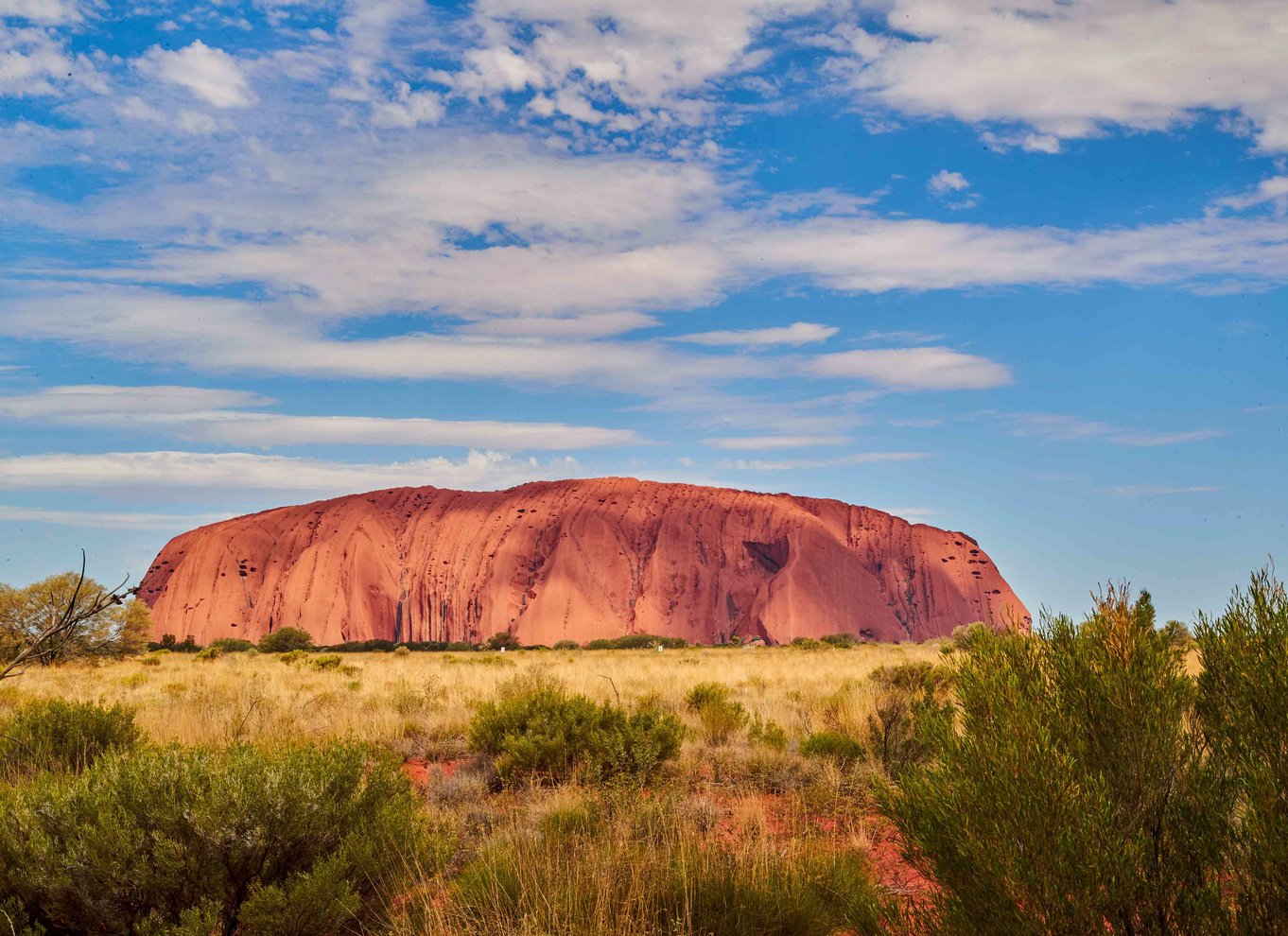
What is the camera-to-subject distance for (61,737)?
869 centimetres

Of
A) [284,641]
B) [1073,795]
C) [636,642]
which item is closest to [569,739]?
[1073,795]

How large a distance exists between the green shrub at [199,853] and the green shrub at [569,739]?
3157 millimetres

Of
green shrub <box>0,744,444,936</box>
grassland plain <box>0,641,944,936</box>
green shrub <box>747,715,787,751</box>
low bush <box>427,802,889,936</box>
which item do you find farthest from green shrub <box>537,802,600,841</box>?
green shrub <box>747,715,787,751</box>

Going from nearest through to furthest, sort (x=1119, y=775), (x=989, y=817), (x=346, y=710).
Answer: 1. (x=989, y=817)
2. (x=1119, y=775)
3. (x=346, y=710)

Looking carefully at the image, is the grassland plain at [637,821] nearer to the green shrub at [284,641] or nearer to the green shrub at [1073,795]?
the green shrub at [1073,795]

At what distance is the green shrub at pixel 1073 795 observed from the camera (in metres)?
3.29

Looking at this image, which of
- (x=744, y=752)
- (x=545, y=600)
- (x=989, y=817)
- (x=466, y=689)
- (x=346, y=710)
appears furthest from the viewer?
(x=545, y=600)

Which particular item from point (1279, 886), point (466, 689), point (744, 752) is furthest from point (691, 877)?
point (466, 689)

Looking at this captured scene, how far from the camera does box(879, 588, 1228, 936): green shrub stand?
3289mm

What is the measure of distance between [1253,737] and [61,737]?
32.5 ft

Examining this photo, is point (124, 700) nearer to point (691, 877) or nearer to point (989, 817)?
point (691, 877)

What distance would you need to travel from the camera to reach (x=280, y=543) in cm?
9794

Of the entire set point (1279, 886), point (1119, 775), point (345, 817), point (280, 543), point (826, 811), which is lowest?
point (826, 811)

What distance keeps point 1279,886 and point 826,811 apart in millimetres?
4882
